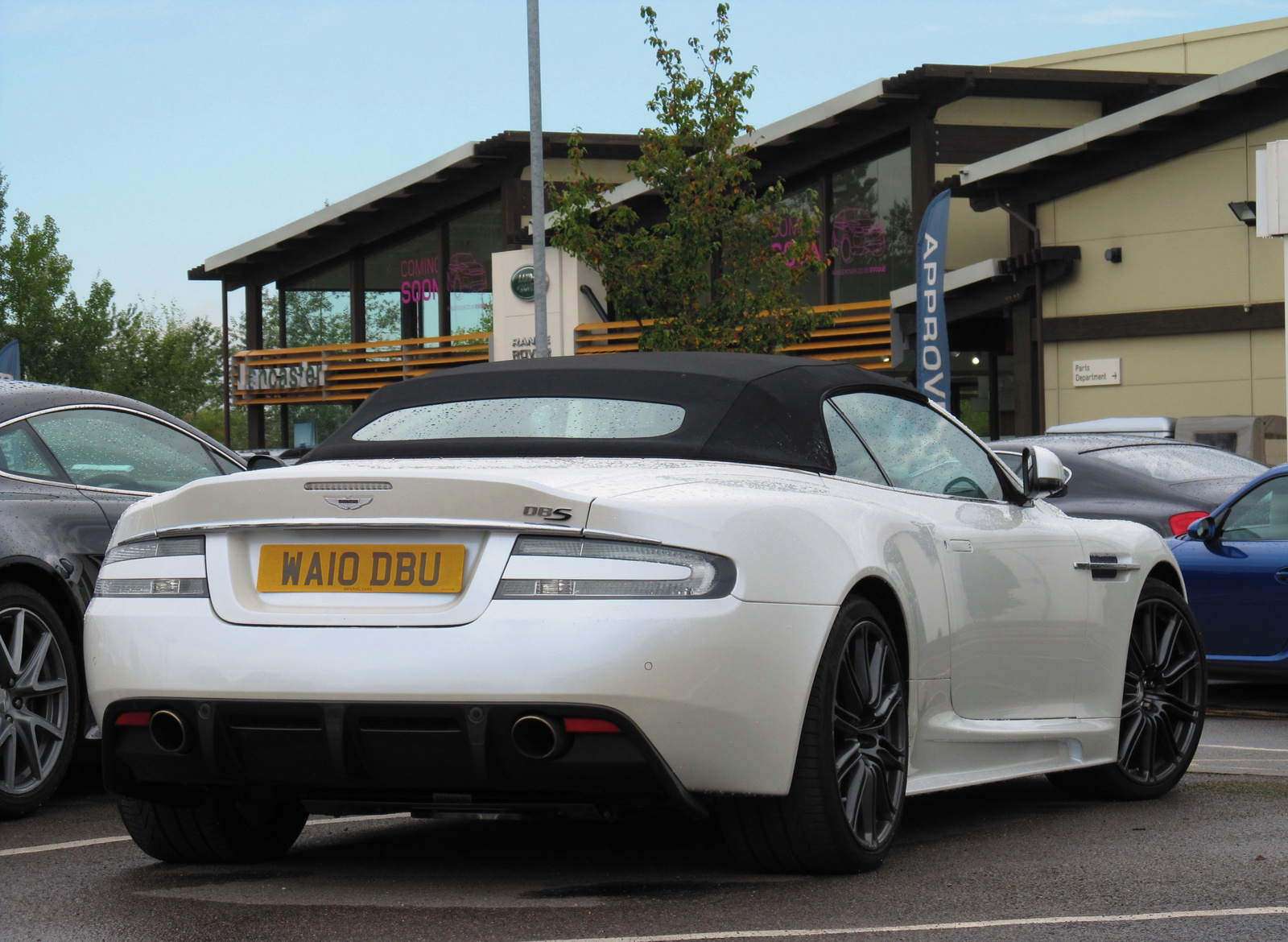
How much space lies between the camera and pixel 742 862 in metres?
4.83

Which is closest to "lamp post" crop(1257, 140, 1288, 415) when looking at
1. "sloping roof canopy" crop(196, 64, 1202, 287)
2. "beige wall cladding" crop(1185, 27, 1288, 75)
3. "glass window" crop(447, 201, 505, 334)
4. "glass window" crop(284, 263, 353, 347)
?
"sloping roof canopy" crop(196, 64, 1202, 287)

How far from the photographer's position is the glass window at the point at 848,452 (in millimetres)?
5367

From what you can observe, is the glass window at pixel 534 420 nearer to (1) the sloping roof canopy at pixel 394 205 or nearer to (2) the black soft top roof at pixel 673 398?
(2) the black soft top roof at pixel 673 398

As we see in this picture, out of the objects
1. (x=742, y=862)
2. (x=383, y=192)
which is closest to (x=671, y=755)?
(x=742, y=862)

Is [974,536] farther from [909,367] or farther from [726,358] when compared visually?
[909,367]

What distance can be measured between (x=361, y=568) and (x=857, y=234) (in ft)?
87.0

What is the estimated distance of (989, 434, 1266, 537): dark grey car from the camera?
1155 centimetres

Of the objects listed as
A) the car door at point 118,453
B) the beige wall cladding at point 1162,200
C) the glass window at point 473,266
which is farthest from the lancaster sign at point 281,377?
the car door at point 118,453

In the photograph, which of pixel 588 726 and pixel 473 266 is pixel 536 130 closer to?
pixel 473 266

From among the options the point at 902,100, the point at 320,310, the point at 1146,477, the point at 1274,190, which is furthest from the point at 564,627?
the point at 320,310

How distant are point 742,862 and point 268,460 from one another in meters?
2.60

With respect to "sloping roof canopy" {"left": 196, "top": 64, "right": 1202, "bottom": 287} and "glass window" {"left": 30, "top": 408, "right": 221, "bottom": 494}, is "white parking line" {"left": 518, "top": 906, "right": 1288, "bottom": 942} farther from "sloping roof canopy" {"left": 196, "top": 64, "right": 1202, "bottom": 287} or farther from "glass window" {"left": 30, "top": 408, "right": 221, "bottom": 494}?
"sloping roof canopy" {"left": 196, "top": 64, "right": 1202, "bottom": 287}

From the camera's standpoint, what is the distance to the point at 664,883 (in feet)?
15.9

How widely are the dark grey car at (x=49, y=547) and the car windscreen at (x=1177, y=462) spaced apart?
681 cm
